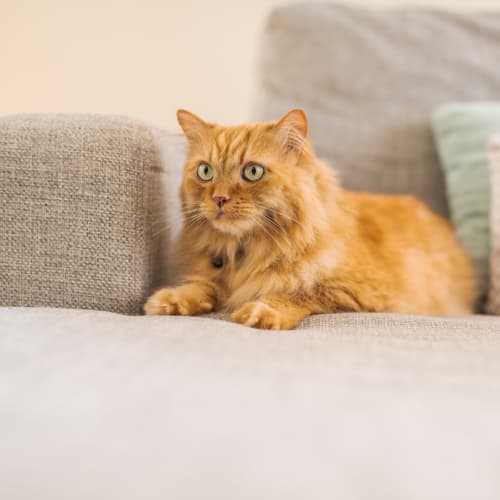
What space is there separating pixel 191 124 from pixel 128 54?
45.9 inches

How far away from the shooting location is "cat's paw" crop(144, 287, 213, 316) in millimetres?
1182

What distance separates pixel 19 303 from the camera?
3.83 feet

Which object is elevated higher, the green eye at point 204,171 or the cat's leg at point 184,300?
the green eye at point 204,171

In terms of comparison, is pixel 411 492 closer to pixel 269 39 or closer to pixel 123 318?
pixel 123 318

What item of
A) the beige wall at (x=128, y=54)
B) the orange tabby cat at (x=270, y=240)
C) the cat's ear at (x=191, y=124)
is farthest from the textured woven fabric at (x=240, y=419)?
the beige wall at (x=128, y=54)

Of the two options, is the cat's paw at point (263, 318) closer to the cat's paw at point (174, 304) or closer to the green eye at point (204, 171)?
the cat's paw at point (174, 304)

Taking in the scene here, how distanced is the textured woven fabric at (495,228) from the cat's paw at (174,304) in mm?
942

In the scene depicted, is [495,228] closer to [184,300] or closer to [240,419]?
[184,300]

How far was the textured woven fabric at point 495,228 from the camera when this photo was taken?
1576 mm

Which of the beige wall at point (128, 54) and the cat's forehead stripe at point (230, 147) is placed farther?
the beige wall at point (128, 54)

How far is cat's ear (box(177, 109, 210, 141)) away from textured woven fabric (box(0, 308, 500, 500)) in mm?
666

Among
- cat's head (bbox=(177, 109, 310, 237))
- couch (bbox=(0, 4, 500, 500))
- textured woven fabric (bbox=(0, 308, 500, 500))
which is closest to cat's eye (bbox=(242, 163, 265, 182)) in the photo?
cat's head (bbox=(177, 109, 310, 237))

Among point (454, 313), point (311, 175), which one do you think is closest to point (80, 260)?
point (311, 175)

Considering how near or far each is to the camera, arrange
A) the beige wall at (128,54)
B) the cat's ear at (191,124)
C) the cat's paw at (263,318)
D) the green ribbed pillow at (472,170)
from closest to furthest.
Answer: the cat's paw at (263,318)
the cat's ear at (191,124)
the green ribbed pillow at (472,170)
the beige wall at (128,54)
